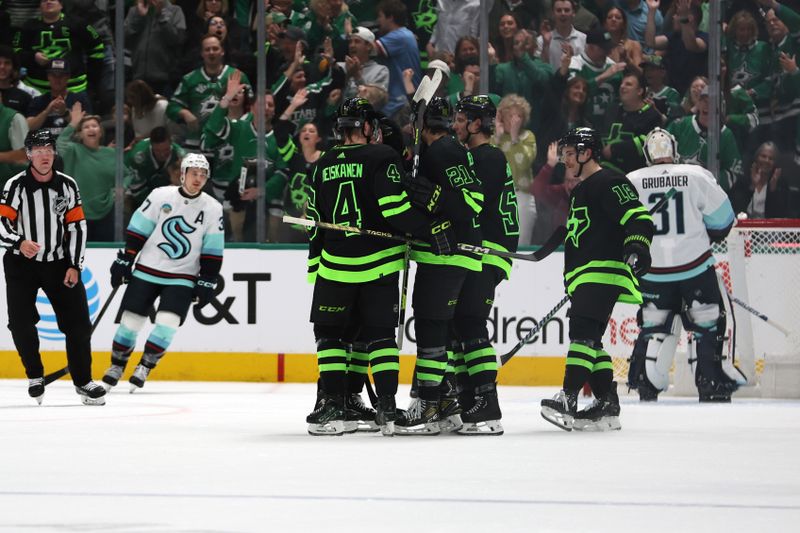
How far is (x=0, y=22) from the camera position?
1091 centimetres

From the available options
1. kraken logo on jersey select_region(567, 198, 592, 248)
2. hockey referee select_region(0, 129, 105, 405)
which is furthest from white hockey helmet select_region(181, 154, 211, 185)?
kraken logo on jersey select_region(567, 198, 592, 248)

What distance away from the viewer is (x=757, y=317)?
30.5ft

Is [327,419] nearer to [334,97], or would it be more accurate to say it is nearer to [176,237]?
[176,237]

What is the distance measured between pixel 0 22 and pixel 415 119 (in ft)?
17.2

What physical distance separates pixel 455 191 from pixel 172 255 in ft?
10.1

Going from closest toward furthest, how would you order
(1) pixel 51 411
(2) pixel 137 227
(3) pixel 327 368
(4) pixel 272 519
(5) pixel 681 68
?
(4) pixel 272 519 < (3) pixel 327 368 < (1) pixel 51 411 < (2) pixel 137 227 < (5) pixel 681 68

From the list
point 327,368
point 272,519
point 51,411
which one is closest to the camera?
point 272,519

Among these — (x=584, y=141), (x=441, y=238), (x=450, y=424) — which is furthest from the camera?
(x=584, y=141)

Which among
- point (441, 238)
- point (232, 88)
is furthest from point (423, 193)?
point (232, 88)

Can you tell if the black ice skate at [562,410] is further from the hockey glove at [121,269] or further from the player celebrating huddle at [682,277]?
the hockey glove at [121,269]

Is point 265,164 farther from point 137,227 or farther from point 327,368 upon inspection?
point 327,368

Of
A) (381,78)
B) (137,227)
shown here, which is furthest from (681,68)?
(137,227)

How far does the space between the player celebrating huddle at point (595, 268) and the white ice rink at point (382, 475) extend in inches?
7.3

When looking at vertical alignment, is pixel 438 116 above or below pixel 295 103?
below
